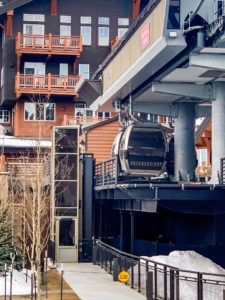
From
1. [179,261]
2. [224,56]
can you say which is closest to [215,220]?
[179,261]

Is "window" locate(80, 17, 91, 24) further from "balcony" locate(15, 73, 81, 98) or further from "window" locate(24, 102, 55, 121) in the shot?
"window" locate(24, 102, 55, 121)

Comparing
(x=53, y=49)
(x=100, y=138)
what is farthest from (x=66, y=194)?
(x=53, y=49)

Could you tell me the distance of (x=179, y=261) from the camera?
25.3m

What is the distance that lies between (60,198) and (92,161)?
113 inches

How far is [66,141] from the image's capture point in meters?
37.8

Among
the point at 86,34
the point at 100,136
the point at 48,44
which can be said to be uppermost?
the point at 86,34

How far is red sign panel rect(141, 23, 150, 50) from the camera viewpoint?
26891mm

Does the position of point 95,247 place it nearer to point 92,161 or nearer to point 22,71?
point 92,161

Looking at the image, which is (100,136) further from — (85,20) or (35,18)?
(35,18)

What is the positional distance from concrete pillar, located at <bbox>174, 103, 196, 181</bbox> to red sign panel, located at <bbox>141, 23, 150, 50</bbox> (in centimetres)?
832

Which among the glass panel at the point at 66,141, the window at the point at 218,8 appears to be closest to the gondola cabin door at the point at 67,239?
the glass panel at the point at 66,141

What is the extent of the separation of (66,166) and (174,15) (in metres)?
14.5

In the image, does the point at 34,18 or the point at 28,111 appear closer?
the point at 34,18

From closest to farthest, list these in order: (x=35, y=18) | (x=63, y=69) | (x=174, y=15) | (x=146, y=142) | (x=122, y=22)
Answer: (x=174, y=15) → (x=146, y=142) → (x=35, y=18) → (x=63, y=69) → (x=122, y=22)
